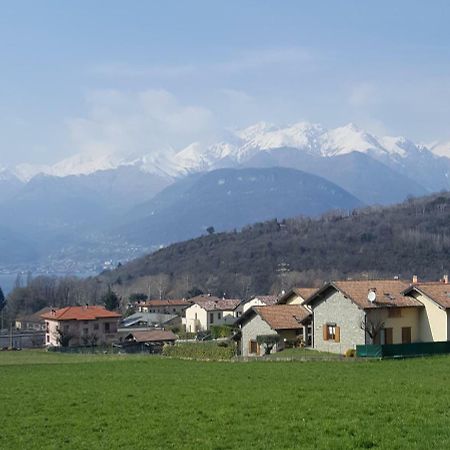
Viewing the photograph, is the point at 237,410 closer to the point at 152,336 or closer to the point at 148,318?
the point at 152,336

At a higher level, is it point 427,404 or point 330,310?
point 330,310

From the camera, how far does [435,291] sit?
1836 inches

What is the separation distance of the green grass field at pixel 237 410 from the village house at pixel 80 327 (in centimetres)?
5819

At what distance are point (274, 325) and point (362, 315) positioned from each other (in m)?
7.88

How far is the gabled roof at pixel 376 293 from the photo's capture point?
4566cm

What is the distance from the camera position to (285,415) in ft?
61.8

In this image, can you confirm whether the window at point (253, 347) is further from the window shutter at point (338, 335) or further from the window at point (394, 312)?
the window at point (394, 312)

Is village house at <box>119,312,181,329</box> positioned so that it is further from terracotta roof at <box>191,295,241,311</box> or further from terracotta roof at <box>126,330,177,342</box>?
terracotta roof at <box>126,330,177,342</box>

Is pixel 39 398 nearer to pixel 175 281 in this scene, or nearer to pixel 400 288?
pixel 400 288

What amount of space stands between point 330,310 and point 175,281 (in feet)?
A: 470

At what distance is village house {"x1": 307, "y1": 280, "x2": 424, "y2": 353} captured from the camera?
4541 centimetres

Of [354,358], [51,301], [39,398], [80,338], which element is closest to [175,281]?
[51,301]

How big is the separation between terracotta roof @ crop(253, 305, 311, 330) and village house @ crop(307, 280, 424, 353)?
3168mm

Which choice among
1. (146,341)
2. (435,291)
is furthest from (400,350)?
(146,341)
